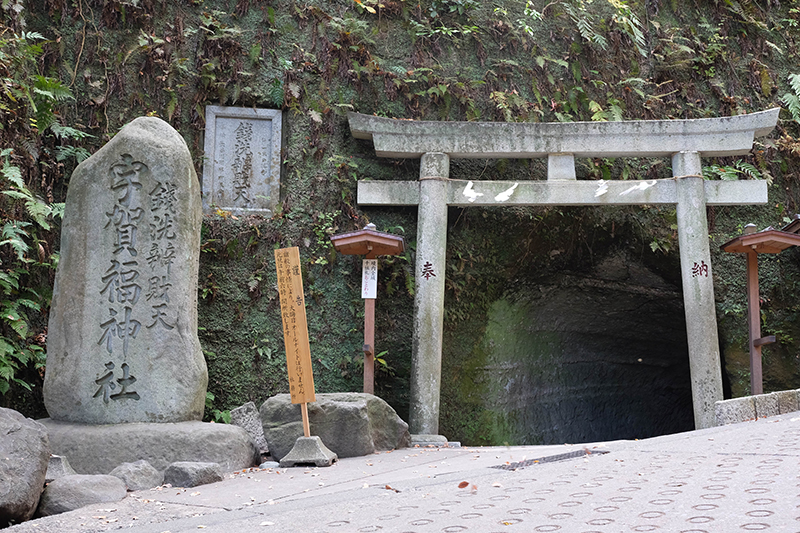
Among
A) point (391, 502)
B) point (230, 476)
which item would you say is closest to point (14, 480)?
point (230, 476)

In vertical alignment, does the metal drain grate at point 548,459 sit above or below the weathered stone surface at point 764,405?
below

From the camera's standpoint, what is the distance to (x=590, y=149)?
8.70 metres

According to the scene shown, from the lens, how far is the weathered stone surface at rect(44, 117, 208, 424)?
6.14 m

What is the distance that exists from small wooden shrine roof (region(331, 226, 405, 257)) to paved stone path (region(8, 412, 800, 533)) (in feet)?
9.12

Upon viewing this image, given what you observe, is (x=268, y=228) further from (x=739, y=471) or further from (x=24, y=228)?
(x=739, y=471)

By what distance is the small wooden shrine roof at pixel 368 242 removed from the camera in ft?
25.2

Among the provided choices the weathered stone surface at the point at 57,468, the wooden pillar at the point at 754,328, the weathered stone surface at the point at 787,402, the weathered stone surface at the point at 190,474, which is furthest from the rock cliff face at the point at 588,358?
the weathered stone surface at the point at 57,468

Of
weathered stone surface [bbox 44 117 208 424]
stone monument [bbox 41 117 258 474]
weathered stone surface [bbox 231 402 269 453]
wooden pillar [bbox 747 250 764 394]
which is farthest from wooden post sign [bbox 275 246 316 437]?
wooden pillar [bbox 747 250 764 394]

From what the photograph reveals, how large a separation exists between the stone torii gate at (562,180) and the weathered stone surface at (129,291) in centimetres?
288

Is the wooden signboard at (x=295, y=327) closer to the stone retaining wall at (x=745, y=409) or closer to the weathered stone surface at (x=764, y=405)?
the stone retaining wall at (x=745, y=409)

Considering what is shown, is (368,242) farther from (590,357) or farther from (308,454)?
(590,357)

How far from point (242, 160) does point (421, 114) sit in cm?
267

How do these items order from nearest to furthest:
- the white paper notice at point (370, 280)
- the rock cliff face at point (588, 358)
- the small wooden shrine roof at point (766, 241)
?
the white paper notice at point (370, 280) < the small wooden shrine roof at point (766, 241) < the rock cliff face at point (588, 358)

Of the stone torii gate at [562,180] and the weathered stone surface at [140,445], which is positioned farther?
the stone torii gate at [562,180]
